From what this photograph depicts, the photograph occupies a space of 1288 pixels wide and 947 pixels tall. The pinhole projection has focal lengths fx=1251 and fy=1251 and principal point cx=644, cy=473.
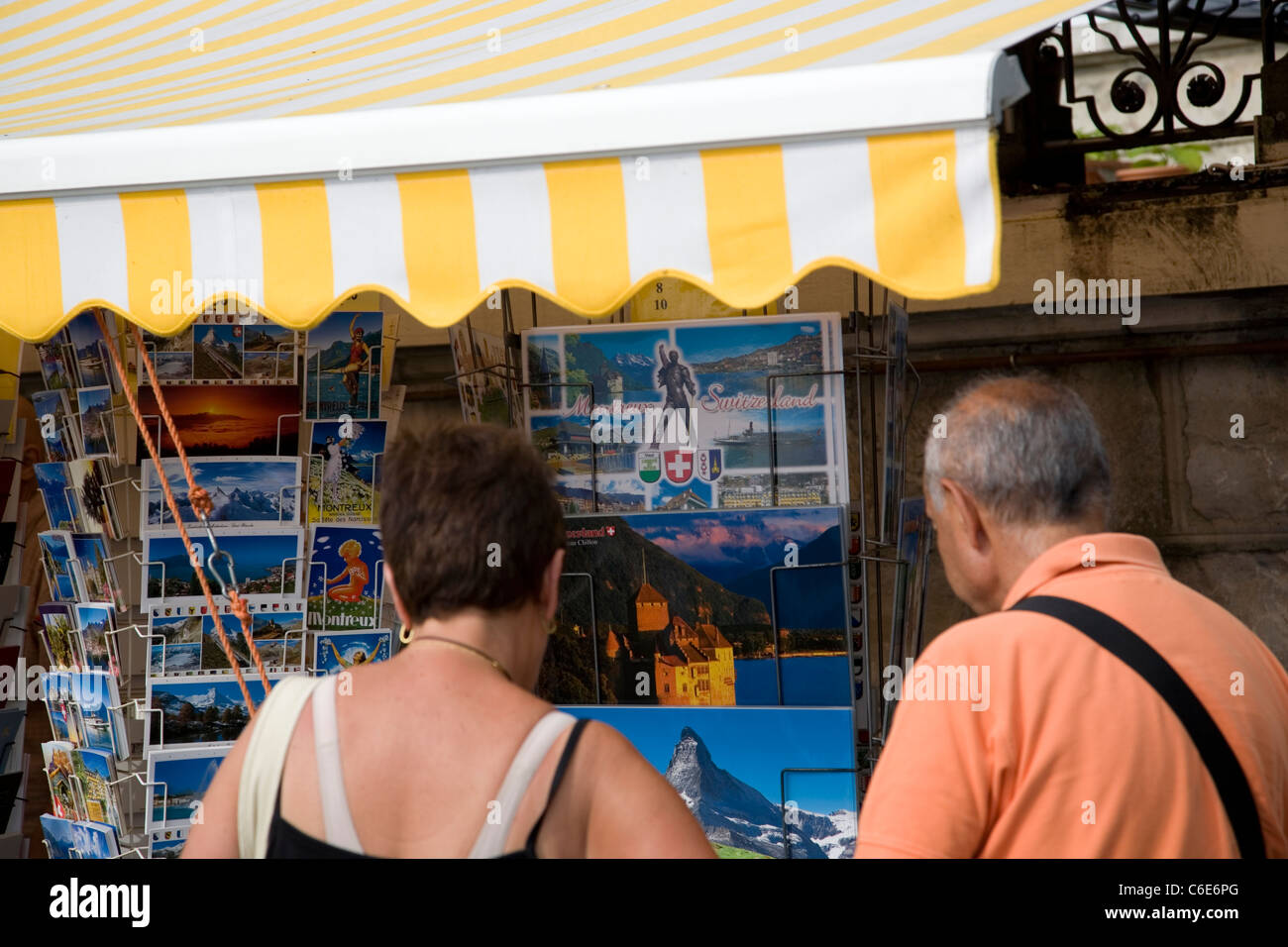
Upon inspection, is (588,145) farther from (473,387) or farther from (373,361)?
(373,361)

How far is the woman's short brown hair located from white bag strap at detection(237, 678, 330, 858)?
0.20 metres

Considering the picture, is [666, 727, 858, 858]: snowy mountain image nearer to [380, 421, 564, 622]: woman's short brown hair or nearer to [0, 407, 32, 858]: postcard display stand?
[380, 421, 564, 622]: woman's short brown hair

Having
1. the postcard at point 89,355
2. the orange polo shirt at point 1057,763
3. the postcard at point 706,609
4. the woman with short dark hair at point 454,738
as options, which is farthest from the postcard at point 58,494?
the orange polo shirt at point 1057,763

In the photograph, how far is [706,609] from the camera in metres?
2.79

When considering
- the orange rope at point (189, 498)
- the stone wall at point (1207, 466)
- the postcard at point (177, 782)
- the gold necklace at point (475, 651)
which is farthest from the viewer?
the stone wall at point (1207, 466)

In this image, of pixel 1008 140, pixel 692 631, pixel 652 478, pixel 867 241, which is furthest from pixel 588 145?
pixel 1008 140

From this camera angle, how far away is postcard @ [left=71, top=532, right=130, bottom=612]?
3404mm

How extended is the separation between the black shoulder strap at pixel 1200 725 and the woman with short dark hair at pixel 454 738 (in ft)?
1.85

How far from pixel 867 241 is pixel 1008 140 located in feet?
9.54

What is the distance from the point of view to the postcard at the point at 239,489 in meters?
3.24

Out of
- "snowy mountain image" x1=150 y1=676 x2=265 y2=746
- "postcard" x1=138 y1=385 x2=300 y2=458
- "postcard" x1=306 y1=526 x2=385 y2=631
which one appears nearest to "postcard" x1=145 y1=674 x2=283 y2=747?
"snowy mountain image" x1=150 y1=676 x2=265 y2=746

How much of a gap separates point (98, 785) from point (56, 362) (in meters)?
1.18

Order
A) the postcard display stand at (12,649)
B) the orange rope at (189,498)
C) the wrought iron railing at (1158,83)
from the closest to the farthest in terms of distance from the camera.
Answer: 1. the orange rope at (189,498)
2. the postcard display stand at (12,649)
3. the wrought iron railing at (1158,83)

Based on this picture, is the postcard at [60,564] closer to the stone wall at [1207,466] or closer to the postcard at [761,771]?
the postcard at [761,771]
